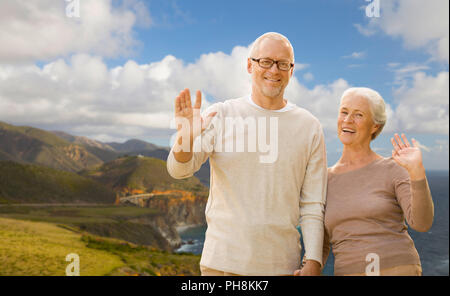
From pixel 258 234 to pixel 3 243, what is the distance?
44372mm

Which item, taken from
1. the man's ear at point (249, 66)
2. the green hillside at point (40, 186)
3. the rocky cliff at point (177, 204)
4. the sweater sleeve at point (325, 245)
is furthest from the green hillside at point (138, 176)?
the man's ear at point (249, 66)

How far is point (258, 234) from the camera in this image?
378 cm

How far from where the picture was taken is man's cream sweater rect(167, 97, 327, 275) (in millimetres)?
3787

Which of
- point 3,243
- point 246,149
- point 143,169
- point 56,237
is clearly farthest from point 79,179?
point 246,149

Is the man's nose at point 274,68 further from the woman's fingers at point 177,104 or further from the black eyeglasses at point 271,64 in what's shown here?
the woman's fingers at point 177,104

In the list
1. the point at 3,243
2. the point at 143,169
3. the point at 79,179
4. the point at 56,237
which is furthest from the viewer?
the point at 143,169

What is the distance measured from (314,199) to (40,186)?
107693mm

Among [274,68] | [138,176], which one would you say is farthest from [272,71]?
[138,176]

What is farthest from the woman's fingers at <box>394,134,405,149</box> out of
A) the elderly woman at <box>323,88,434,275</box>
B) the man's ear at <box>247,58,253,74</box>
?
the man's ear at <box>247,58,253,74</box>

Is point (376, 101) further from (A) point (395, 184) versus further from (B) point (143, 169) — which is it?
(B) point (143, 169)

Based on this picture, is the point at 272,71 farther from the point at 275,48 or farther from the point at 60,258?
the point at 60,258

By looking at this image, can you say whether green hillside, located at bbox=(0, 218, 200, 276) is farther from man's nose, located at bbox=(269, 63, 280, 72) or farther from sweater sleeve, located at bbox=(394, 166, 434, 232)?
sweater sleeve, located at bbox=(394, 166, 434, 232)

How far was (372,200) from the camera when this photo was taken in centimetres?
390
